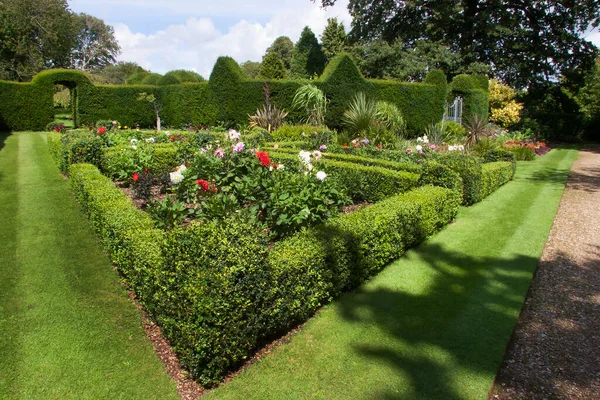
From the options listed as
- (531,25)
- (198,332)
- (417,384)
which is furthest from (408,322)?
(531,25)

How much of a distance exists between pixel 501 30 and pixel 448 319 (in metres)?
23.2

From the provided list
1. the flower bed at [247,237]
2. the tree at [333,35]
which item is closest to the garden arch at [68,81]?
the flower bed at [247,237]

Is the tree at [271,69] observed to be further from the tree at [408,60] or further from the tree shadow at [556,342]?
the tree shadow at [556,342]

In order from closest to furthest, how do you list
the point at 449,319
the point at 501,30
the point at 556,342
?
the point at 556,342
the point at 449,319
the point at 501,30

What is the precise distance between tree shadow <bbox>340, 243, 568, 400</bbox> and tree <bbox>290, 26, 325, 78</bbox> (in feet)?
82.3

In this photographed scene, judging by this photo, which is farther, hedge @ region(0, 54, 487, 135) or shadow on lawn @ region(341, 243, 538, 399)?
hedge @ region(0, 54, 487, 135)

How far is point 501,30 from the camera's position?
2180 cm

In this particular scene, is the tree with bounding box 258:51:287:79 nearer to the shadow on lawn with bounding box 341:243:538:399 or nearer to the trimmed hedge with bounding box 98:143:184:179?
the trimmed hedge with bounding box 98:143:184:179

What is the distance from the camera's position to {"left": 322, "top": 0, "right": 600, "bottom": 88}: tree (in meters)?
21.8

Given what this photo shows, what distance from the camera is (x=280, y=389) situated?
2576mm

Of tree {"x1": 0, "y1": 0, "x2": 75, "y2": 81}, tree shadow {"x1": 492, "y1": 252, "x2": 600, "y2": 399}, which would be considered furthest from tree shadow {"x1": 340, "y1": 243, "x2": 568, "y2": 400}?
tree {"x1": 0, "y1": 0, "x2": 75, "y2": 81}

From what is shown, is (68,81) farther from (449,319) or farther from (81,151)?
(449,319)

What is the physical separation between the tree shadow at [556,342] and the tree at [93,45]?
5754 cm

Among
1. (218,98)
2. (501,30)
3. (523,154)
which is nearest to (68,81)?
(218,98)
